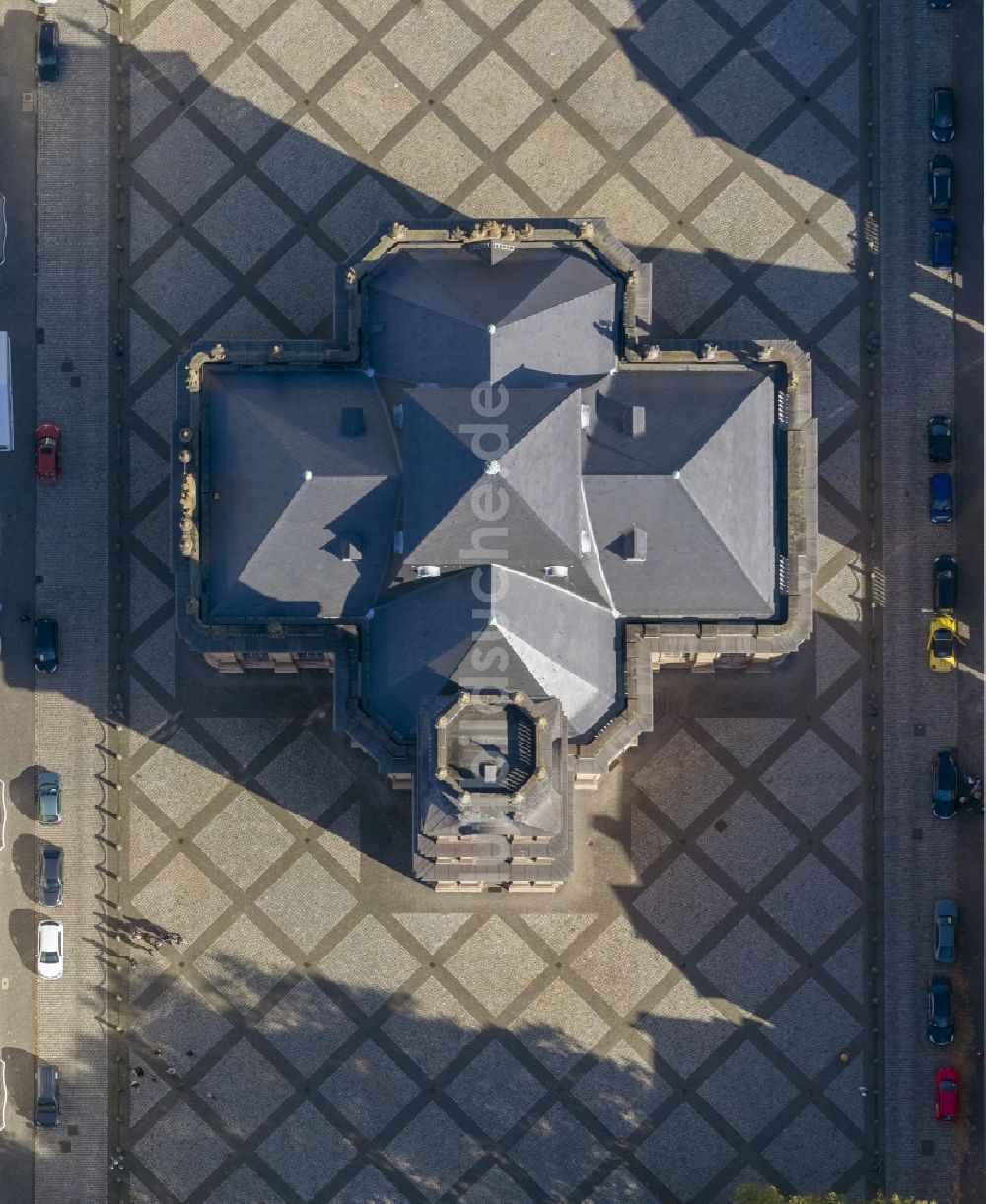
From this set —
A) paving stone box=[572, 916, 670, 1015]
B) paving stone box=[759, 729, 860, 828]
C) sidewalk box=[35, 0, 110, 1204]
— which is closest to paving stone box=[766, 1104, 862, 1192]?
paving stone box=[572, 916, 670, 1015]

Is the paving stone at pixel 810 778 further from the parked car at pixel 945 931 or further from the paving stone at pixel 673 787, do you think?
the parked car at pixel 945 931

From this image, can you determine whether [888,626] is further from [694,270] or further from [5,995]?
[5,995]

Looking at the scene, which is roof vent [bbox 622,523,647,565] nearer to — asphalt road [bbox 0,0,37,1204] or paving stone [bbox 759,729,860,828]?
paving stone [bbox 759,729,860,828]

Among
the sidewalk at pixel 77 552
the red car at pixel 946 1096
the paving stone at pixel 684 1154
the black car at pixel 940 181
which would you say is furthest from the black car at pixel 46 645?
the black car at pixel 940 181

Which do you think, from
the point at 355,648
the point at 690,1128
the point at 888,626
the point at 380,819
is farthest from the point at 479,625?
the point at 690,1128

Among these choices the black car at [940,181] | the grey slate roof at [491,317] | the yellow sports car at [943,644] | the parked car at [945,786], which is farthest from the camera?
the black car at [940,181]

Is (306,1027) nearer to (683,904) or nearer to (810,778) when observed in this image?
(683,904)

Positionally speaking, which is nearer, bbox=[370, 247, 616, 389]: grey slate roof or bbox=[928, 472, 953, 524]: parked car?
bbox=[370, 247, 616, 389]: grey slate roof
